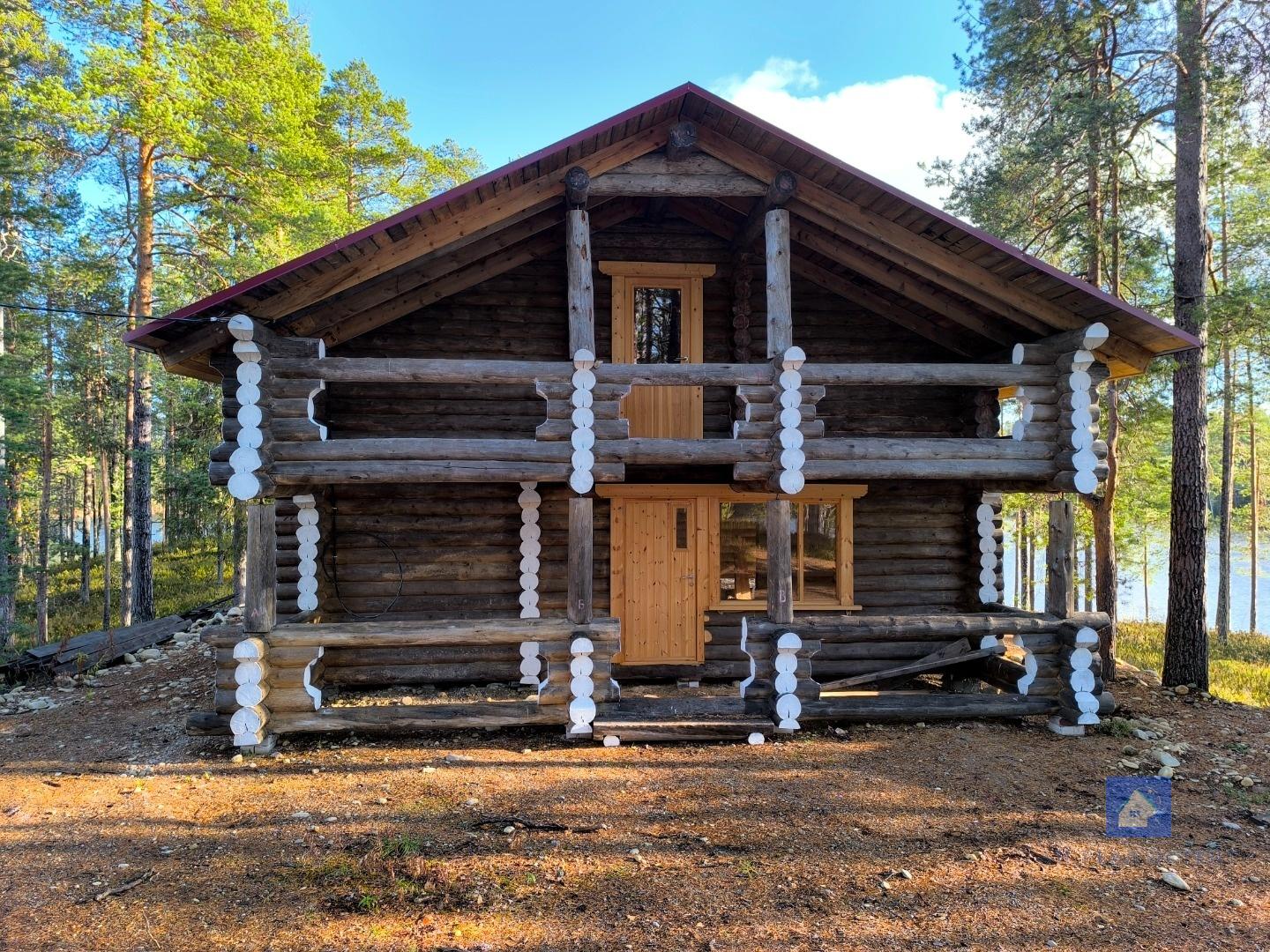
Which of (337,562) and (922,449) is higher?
(922,449)

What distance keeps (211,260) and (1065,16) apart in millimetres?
16966

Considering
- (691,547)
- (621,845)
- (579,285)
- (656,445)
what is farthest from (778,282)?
(621,845)

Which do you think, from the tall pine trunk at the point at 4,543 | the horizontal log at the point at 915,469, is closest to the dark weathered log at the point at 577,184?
the horizontal log at the point at 915,469

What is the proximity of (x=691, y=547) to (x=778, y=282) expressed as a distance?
4.04m

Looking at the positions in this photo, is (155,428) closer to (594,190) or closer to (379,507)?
Result: (379,507)

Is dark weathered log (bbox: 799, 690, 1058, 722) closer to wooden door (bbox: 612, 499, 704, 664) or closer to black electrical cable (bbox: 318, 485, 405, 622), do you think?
wooden door (bbox: 612, 499, 704, 664)

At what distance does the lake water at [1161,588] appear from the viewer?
27469 mm

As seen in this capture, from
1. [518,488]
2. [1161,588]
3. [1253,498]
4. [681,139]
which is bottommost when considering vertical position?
[1161,588]

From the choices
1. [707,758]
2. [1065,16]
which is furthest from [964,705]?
[1065,16]

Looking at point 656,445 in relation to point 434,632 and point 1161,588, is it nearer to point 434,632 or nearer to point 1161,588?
point 434,632

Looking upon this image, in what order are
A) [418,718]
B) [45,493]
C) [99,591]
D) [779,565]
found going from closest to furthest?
1. [418,718]
2. [779,565]
3. [45,493]
4. [99,591]

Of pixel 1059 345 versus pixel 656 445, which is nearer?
pixel 656 445

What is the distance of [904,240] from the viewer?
745 cm

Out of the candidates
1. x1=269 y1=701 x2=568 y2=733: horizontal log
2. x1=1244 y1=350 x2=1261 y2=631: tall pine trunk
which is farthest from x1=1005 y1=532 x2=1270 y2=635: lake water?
x1=269 y1=701 x2=568 y2=733: horizontal log
